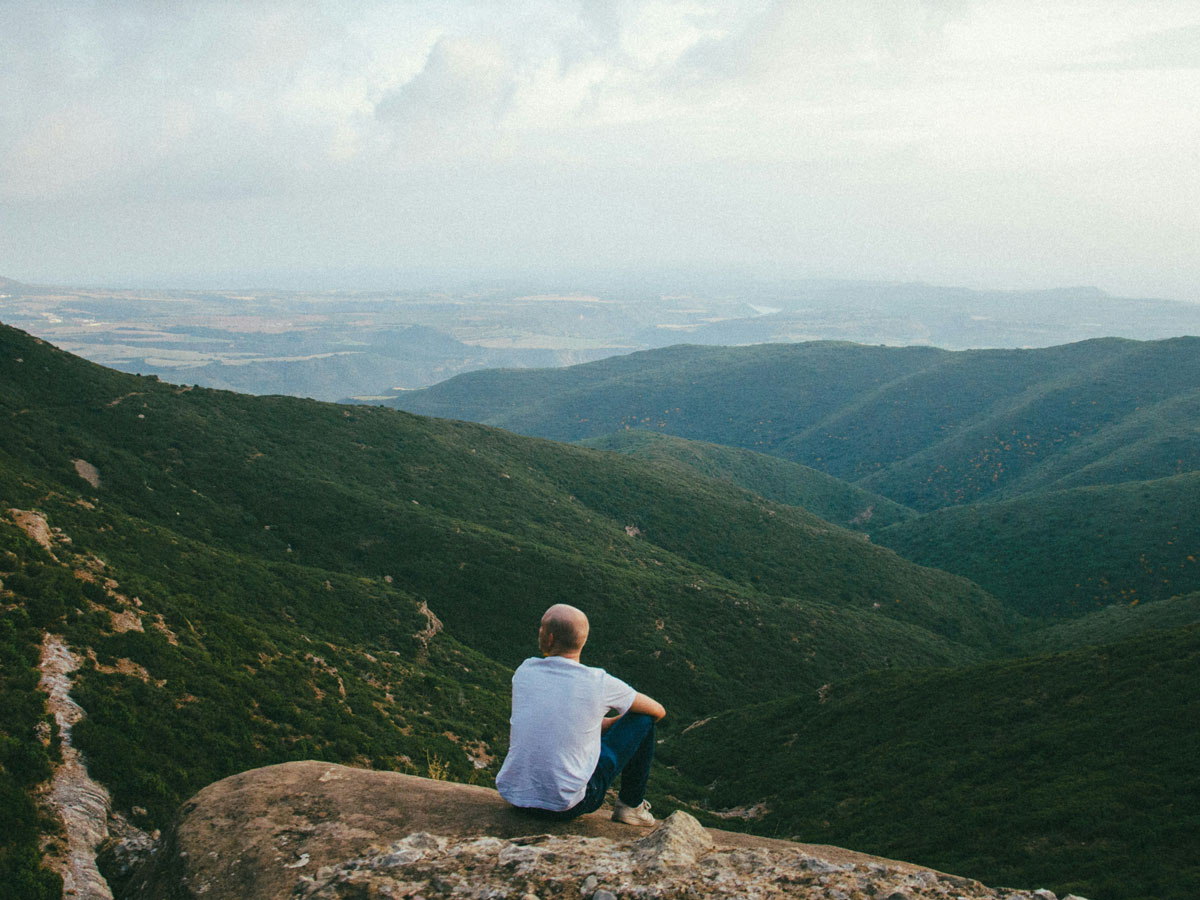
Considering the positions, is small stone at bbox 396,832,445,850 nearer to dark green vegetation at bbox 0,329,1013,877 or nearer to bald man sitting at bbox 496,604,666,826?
bald man sitting at bbox 496,604,666,826

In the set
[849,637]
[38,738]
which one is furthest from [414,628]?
[849,637]

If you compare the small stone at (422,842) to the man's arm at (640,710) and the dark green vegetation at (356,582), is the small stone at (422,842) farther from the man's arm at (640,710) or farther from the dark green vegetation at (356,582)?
the dark green vegetation at (356,582)

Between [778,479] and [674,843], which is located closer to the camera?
[674,843]

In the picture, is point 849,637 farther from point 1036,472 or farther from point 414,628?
point 1036,472

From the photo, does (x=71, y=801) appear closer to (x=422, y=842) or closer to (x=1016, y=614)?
(x=422, y=842)

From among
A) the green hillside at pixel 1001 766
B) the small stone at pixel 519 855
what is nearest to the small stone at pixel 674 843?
the small stone at pixel 519 855

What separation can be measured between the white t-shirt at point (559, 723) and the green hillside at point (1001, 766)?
427 inches

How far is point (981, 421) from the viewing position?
14550cm

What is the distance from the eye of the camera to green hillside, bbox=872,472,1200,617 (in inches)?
2687

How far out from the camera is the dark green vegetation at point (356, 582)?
56.7 ft

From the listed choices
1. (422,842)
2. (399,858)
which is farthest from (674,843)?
(399,858)

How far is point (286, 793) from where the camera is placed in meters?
8.77

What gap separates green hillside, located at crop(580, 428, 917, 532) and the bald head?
3886 inches

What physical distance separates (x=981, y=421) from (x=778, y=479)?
55.3m
